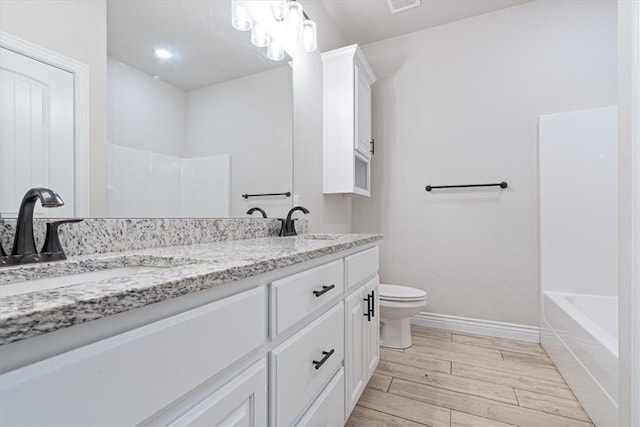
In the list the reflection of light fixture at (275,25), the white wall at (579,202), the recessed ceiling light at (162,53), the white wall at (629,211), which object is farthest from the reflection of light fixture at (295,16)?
the white wall at (579,202)

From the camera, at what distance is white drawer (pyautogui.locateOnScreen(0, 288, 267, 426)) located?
0.32m

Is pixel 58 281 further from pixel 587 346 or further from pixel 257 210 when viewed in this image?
pixel 587 346

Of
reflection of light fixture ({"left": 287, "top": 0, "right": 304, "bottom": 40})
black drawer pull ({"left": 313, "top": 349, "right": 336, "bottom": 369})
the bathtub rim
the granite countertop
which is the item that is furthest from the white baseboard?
reflection of light fixture ({"left": 287, "top": 0, "right": 304, "bottom": 40})

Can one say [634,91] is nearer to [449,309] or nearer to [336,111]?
[336,111]

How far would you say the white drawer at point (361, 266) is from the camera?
1253 mm

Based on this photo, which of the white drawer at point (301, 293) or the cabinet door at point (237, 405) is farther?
the white drawer at point (301, 293)

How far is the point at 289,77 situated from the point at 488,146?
1.65 meters

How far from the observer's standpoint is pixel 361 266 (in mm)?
1394

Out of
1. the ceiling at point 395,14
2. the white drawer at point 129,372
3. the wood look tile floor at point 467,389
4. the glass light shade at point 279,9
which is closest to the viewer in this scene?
the white drawer at point 129,372

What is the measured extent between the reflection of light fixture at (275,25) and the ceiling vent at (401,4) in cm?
86

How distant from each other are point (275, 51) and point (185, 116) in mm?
812

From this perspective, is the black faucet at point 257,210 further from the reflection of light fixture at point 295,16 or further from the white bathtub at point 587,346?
the white bathtub at point 587,346

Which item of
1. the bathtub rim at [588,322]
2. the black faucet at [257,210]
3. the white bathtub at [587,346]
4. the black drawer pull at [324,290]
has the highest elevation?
the black faucet at [257,210]

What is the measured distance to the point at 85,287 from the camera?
436 mm
